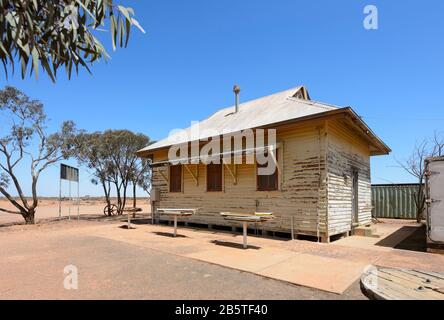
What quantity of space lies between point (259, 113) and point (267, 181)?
349 cm

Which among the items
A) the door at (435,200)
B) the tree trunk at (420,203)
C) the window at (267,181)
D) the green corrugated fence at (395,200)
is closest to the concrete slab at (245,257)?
the window at (267,181)

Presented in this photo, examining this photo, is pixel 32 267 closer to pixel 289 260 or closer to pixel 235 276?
pixel 235 276

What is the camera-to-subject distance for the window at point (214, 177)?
12227mm

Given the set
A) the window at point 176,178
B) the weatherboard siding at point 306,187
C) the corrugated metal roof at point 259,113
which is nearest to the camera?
the weatherboard siding at point 306,187

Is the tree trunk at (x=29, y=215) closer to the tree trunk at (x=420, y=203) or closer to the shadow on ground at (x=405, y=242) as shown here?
the shadow on ground at (x=405, y=242)

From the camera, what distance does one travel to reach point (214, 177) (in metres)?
12.4

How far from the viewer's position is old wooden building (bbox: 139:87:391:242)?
9398 mm

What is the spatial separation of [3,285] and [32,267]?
1.27 meters

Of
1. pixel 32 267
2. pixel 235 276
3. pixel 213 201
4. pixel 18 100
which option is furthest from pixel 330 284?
pixel 18 100

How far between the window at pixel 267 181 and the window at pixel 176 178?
4326mm

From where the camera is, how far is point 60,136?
1880cm

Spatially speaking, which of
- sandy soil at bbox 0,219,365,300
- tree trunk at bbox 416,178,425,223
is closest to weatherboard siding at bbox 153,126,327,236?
sandy soil at bbox 0,219,365,300

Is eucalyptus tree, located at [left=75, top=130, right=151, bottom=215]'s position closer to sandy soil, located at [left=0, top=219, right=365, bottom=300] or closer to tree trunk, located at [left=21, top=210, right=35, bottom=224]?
tree trunk, located at [left=21, top=210, right=35, bottom=224]

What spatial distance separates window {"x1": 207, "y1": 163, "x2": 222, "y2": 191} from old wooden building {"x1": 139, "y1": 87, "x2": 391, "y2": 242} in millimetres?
38
